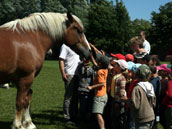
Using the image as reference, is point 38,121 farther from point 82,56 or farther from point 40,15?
point 40,15

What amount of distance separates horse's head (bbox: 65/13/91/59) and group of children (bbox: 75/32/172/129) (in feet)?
1.12

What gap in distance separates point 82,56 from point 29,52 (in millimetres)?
1187

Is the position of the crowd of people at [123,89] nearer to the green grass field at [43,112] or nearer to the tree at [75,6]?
the green grass field at [43,112]

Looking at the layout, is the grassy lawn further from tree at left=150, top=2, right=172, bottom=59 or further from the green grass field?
tree at left=150, top=2, right=172, bottom=59

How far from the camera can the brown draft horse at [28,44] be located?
14.1 ft

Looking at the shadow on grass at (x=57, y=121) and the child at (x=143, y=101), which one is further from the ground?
the child at (x=143, y=101)

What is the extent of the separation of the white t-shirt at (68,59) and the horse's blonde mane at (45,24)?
3.04ft

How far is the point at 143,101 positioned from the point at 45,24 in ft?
7.94

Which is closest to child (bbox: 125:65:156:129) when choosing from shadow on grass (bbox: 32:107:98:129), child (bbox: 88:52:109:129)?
child (bbox: 88:52:109:129)

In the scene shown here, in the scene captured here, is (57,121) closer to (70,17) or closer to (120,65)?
(120,65)

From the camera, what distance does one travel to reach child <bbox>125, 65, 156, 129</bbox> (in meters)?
3.61

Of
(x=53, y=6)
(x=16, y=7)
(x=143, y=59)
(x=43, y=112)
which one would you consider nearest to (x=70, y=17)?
(x=143, y=59)

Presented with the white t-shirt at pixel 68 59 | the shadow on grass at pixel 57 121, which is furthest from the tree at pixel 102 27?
the white t-shirt at pixel 68 59

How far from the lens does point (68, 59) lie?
19.2 feet
